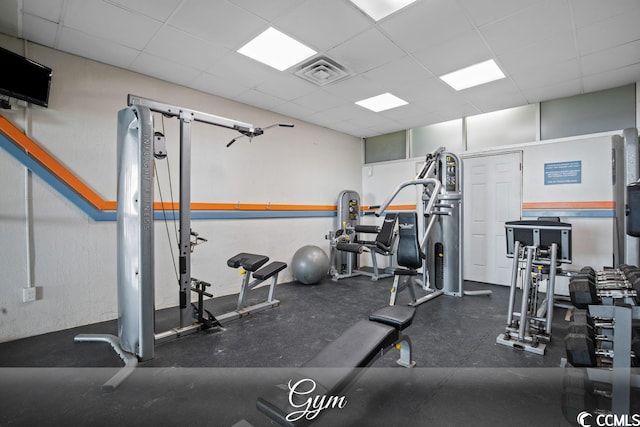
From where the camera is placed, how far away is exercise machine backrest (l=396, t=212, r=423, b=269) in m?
3.49

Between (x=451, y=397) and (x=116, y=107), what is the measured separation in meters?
4.07

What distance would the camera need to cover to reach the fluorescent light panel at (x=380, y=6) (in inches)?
87.4

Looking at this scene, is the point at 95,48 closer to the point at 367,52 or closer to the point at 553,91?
the point at 367,52

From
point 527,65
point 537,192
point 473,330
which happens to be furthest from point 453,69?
point 473,330

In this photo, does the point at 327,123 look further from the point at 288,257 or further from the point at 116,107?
the point at 116,107

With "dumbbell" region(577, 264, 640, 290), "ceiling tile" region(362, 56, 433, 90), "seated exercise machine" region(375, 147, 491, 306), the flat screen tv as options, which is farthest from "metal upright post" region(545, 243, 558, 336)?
the flat screen tv

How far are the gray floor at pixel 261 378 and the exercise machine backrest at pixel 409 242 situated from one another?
0.67 metres

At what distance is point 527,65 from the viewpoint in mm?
3178

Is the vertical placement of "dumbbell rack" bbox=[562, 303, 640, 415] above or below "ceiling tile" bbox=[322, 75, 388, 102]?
below

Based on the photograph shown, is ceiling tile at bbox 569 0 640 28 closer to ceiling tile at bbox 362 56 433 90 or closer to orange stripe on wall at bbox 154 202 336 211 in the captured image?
ceiling tile at bbox 362 56 433 90

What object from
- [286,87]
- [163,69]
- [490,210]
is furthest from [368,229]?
[163,69]

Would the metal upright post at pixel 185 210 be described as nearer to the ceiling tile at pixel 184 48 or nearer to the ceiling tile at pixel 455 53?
the ceiling tile at pixel 184 48

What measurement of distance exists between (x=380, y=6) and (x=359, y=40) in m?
0.46

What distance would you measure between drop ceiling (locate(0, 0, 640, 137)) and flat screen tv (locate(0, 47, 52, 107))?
0.30 m
